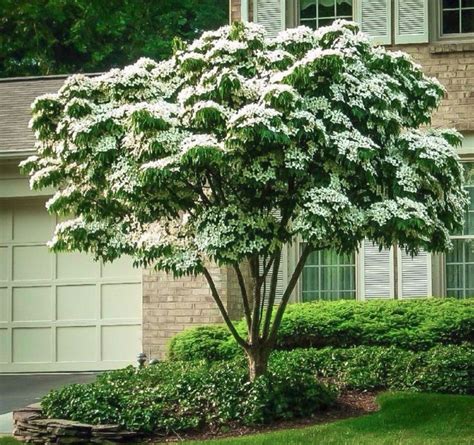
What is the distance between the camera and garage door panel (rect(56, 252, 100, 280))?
1569cm

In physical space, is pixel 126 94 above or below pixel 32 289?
above

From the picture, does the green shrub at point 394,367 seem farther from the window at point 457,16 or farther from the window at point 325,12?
the window at point 325,12

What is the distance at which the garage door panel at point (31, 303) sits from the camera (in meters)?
15.9

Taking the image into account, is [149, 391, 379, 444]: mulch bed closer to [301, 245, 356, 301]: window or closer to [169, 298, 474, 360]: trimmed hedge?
[169, 298, 474, 360]: trimmed hedge

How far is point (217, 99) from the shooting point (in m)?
10.2

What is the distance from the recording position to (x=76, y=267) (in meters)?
15.8

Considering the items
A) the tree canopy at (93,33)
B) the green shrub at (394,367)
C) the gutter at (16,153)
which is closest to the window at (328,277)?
the green shrub at (394,367)

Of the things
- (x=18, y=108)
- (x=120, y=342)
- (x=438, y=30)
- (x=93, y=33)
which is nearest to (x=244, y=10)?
(x=438, y=30)

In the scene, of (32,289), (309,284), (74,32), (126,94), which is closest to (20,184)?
(32,289)

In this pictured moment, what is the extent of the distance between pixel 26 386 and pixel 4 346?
1589 millimetres

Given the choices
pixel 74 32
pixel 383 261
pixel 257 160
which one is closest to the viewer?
pixel 257 160

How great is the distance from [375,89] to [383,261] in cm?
468

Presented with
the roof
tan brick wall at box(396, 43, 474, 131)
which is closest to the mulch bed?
tan brick wall at box(396, 43, 474, 131)

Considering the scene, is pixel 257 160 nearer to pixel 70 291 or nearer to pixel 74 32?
pixel 70 291
